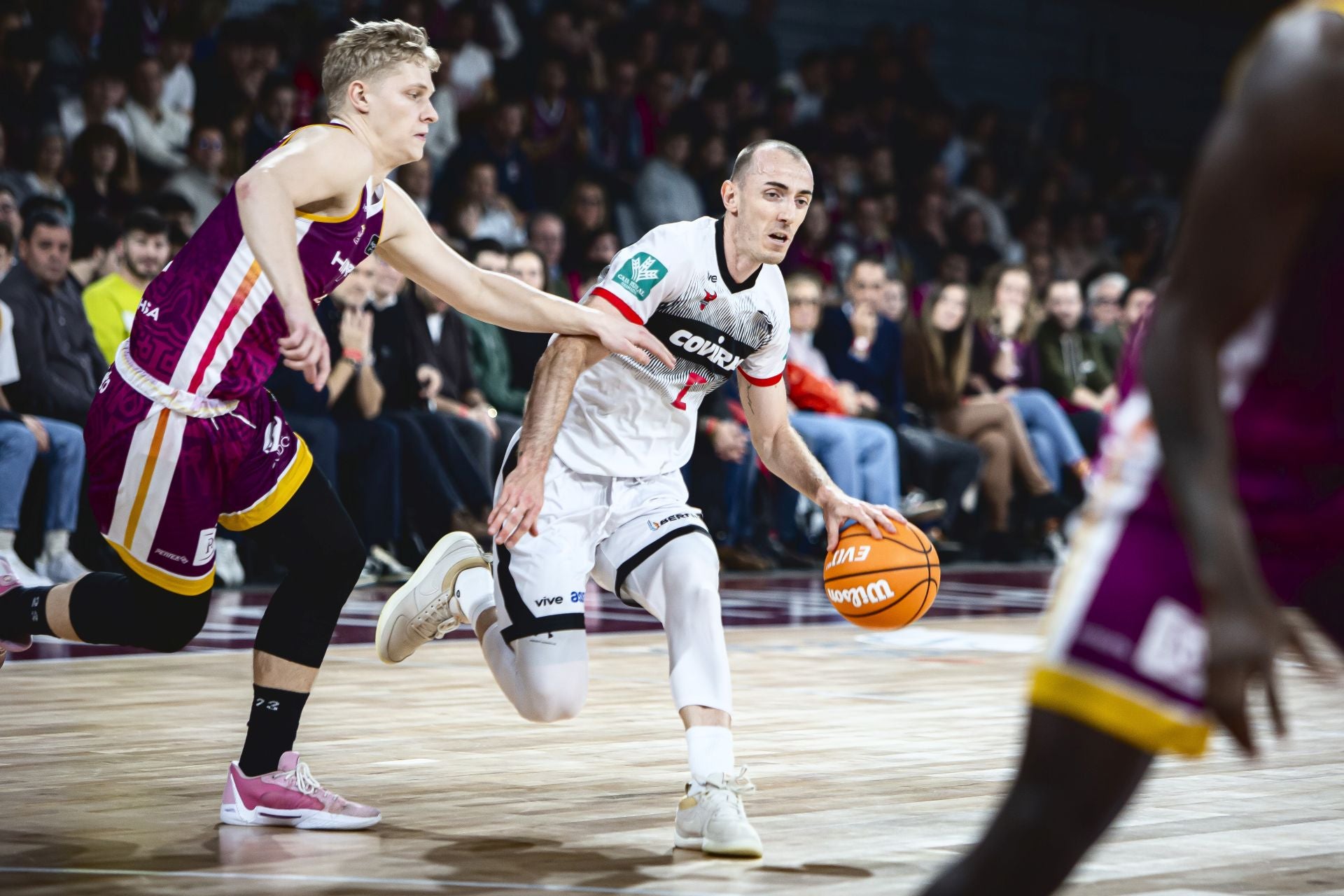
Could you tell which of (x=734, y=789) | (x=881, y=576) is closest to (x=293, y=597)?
(x=734, y=789)

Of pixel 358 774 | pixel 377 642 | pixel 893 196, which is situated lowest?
pixel 358 774

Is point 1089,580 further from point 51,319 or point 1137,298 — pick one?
point 1137,298

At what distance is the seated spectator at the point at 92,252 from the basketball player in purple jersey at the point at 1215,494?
7.86 meters

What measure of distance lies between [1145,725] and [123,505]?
257 cm

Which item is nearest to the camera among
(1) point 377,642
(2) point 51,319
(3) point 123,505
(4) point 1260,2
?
(3) point 123,505

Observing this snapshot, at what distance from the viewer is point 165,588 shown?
12.9ft

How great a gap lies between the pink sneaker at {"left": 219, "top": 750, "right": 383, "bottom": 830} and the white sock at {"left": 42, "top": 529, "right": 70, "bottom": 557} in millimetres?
4594

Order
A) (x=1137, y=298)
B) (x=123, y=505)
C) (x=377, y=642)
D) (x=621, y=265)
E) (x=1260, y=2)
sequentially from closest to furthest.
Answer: (x=123, y=505), (x=621, y=265), (x=377, y=642), (x=1137, y=298), (x=1260, y=2)

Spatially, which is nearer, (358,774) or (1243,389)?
(1243,389)

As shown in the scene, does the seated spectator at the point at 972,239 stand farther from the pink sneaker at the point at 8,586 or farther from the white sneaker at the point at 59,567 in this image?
the pink sneaker at the point at 8,586

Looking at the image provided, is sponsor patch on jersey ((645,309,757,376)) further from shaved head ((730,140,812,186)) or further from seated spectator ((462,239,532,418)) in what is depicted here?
seated spectator ((462,239,532,418))

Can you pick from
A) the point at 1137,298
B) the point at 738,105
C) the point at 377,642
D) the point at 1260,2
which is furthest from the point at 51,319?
the point at 1260,2

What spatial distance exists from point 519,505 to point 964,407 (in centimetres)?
842

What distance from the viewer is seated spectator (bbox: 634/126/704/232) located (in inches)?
493
